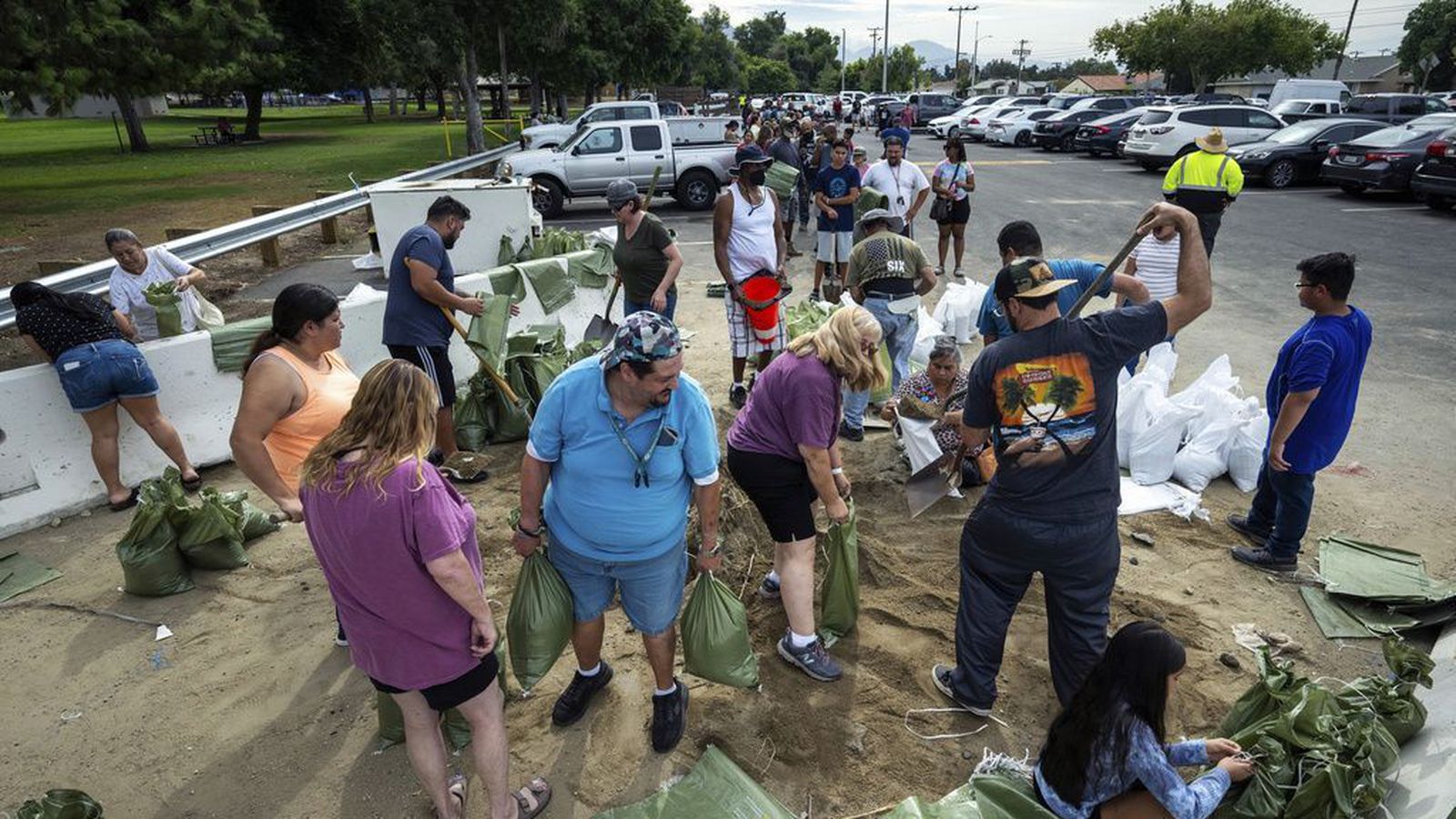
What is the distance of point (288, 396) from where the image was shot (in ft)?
9.83

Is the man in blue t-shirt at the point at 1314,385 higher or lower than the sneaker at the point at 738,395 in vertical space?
higher

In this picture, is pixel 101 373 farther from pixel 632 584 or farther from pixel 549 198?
pixel 549 198

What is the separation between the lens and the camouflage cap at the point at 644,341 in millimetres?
2475

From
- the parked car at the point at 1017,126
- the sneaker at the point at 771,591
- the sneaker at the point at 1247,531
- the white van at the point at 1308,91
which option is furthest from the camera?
the parked car at the point at 1017,126

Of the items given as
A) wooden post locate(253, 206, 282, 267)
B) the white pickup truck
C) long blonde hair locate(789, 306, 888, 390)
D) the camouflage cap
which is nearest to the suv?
the white pickup truck

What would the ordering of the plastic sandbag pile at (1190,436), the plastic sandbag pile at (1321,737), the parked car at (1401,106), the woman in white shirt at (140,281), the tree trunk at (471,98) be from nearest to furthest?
the plastic sandbag pile at (1321,737), the plastic sandbag pile at (1190,436), the woman in white shirt at (140,281), the tree trunk at (471,98), the parked car at (1401,106)

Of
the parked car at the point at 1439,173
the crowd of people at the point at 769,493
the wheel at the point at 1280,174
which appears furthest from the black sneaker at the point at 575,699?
the wheel at the point at 1280,174

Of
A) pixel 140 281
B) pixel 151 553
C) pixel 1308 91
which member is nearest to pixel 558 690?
pixel 151 553

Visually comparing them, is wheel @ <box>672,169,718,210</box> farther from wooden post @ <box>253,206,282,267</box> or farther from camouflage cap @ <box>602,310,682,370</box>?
camouflage cap @ <box>602,310,682,370</box>

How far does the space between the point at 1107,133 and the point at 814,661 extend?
24.5 m

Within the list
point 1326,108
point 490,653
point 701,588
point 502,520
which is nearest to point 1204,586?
point 701,588

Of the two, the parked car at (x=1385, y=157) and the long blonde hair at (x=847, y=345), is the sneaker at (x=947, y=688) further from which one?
the parked car at (x=1385, y=157)

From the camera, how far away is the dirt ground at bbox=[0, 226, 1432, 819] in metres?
3.04

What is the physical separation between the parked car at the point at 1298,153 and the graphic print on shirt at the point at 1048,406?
18.2m
